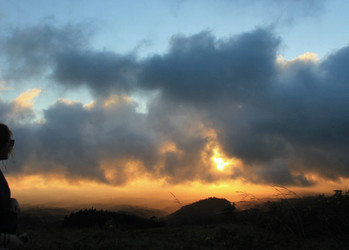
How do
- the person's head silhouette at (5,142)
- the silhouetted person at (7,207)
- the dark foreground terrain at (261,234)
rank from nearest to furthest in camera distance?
1. the silhouetted person at (7,207)
2. the person's head silhouette at (5,142)
3. the dark foreground terrain at (261,234)

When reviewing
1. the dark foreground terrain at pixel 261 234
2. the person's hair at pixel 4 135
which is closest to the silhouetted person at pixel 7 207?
the person's hair at pixel 4 135

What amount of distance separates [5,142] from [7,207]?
2.42ft

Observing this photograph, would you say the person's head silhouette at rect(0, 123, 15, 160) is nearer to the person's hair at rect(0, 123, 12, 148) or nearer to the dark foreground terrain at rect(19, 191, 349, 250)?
the person's hair at rect(0, 123, 12, 148)

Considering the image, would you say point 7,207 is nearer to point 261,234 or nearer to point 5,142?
point 5,142

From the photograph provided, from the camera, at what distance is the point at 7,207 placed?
294cm

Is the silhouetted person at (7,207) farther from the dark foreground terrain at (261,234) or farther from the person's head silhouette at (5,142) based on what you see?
the dark foreground terrain at (261,234)

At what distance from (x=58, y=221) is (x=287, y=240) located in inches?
520

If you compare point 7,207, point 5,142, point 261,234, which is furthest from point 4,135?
point 261,234

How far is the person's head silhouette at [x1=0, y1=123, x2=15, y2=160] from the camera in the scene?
3127 millimetres

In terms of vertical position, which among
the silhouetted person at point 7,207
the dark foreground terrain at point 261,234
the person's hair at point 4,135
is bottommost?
the dark foreground terrain at point 261,234

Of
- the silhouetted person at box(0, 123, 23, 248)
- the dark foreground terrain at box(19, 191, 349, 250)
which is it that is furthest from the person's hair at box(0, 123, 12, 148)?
the dark foreground terrain at box(19, 191, 349, 250)

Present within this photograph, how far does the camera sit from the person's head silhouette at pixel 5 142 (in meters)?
3.13

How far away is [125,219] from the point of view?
631 inches

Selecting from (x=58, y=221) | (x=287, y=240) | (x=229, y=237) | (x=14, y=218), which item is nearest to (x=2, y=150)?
(x=14, y=218)
